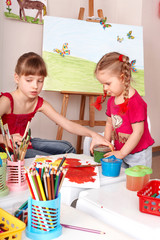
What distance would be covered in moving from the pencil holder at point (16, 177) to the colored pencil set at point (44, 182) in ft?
0.91

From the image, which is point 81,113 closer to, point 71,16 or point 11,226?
point 71,16

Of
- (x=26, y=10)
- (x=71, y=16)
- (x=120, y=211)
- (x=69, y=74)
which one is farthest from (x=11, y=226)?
(x=71, y=16)

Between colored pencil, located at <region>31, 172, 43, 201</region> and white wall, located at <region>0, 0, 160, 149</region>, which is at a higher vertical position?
white wall, located at <region>0, 0, 160, 149</region>

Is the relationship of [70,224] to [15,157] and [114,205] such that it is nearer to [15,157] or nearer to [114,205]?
[114,205]

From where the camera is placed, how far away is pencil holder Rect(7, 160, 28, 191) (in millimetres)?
831

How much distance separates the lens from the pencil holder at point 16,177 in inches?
32.7

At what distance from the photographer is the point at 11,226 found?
0.55 m

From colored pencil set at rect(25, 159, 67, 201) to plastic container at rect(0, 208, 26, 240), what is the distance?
6cm

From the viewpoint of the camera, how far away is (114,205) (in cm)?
74

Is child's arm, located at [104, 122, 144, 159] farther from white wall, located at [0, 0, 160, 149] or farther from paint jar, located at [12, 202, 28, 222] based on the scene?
white wall, located at [0, 0, 160, 149]

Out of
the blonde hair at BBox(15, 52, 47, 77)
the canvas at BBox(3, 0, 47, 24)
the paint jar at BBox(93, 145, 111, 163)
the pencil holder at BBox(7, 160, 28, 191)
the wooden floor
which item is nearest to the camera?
the pencil holder at BBox(7, 160, 28, 191)

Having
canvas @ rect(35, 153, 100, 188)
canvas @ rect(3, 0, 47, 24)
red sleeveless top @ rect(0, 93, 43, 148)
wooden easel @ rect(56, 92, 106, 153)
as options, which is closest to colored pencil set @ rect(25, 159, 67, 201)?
canvas @ rect(35, 153, 100, 188)

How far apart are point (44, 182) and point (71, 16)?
2521 mm

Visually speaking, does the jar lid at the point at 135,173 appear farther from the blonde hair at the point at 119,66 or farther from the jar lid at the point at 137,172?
the blonde hair at the point at 119,66
